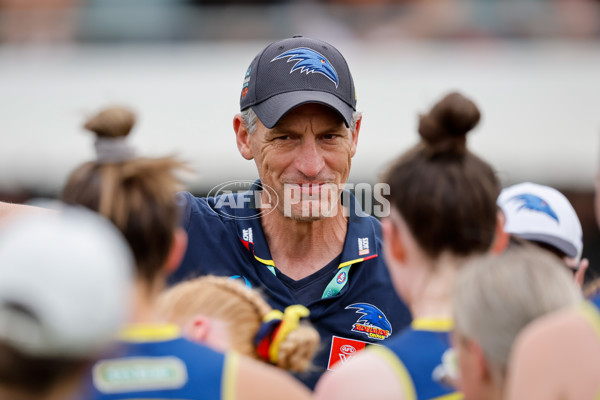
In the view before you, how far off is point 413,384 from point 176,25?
6.34 meters

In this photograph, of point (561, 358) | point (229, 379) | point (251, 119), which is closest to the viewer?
point (561, 358)

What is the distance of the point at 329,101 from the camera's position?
313cm

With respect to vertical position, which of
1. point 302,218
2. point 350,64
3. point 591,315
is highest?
point 350,64

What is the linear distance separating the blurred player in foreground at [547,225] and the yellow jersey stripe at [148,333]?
1.54 m

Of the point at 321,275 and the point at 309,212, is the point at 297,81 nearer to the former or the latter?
the point at 309,212

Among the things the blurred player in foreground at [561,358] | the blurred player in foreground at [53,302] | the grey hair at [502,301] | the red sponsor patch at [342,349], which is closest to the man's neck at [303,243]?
the red sponsor patch at [342,349]

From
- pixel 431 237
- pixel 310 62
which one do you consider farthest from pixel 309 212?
pixel 431 237

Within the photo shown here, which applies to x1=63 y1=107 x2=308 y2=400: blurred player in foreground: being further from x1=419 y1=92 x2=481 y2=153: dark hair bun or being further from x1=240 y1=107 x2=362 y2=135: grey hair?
x1=240 y1=107 x2=362 y2=135: grey hair

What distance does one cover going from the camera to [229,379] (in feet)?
5.85

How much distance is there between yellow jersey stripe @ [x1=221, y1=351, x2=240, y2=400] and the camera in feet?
5.82

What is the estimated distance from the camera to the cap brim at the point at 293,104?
312 cm

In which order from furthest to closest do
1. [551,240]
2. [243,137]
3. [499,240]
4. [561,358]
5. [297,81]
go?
1. [243,137]
2. [297,81]
3. [551,240]
4. [499,240]
5. [561,358]

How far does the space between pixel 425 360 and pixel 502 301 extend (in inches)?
10.6

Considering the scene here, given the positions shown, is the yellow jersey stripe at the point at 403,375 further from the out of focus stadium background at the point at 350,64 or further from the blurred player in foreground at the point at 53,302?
the out of focus stadium background at the point at 350,64
